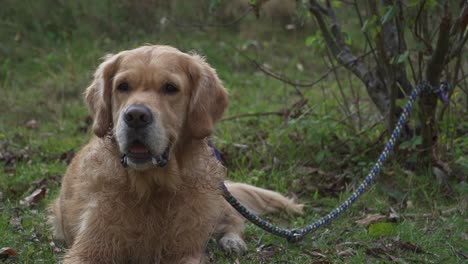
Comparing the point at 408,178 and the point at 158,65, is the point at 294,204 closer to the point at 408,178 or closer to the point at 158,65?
the point at 408,178

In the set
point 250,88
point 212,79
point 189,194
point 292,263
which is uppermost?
point 212,79

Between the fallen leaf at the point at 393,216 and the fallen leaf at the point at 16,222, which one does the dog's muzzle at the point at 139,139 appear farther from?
the fallen leaf at the point at 393,216

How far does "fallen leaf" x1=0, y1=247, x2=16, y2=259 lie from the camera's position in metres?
4.24

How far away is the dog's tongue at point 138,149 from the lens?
3.89 meters

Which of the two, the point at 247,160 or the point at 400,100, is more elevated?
the point at 400,100

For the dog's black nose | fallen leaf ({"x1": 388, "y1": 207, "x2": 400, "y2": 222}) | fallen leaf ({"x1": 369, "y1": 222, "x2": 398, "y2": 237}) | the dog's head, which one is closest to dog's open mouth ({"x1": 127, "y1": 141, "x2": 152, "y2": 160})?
the dog's head

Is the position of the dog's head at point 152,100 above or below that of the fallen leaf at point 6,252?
above

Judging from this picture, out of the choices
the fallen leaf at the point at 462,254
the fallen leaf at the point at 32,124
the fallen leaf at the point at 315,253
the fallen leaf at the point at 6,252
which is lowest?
the fallen leaf at the point at 32,124

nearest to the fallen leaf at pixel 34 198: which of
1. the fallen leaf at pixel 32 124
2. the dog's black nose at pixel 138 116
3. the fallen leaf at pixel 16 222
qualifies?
the fallen leaf at pixel 16 222

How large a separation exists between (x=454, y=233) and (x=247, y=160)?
7.27ft

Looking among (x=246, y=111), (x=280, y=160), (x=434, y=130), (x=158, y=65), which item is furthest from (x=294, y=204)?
(x=246, y=111)

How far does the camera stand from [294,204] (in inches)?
214

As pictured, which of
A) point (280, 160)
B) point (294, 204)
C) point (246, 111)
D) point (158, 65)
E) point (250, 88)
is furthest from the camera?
point (250, 88)

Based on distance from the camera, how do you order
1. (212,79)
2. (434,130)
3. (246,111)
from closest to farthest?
(212,79)
(434,130)
(246,111)
